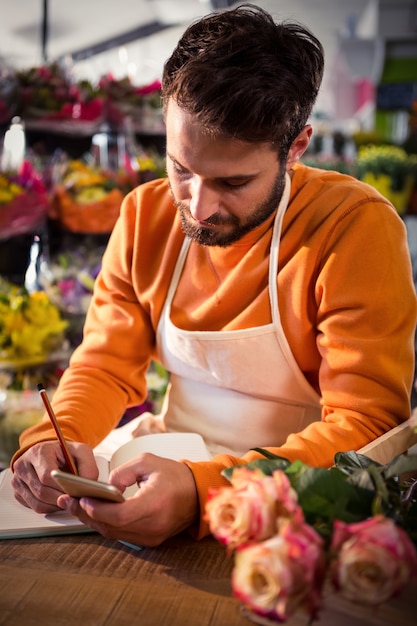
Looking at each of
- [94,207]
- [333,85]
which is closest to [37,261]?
[94,207]

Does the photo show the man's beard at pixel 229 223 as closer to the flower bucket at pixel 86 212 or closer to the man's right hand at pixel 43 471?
the man's right hand at pixel 43 471

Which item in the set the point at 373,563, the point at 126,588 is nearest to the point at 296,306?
the point at 126,588

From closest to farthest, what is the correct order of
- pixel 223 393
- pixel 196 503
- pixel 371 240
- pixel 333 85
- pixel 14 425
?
pixel 196 503
pixel 371 240
pixel 223 393
pixel 14 425
pixel 333 85

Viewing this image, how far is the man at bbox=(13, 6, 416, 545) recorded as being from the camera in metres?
1.36

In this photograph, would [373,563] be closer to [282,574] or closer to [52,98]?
[282,574]

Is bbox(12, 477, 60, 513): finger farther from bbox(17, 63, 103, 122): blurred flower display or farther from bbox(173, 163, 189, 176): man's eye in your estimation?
bbox(17, 63, 103, 122): blurred flower display

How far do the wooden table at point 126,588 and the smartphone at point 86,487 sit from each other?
0.35 feet

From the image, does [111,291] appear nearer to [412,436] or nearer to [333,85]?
[412,436]

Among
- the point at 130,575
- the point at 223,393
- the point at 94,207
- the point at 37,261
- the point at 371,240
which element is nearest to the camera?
the point at 130,575

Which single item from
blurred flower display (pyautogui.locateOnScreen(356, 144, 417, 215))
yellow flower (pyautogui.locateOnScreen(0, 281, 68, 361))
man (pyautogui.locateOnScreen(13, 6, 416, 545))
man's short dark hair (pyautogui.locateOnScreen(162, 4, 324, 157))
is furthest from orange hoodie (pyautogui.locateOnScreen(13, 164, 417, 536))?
blurred flower display (pyautogui.locateOnScreen(356, 144, 417, 215))

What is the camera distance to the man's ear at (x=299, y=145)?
1.55m

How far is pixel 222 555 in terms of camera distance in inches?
45.4

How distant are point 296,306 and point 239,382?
23 cm

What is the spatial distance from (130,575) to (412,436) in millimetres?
628
